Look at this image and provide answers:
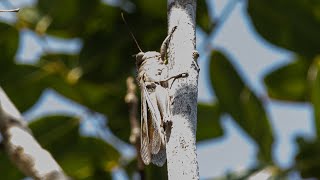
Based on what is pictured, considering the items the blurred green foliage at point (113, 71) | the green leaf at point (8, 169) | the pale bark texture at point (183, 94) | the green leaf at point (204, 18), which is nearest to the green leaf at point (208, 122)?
the blurred green foliage at point (113, 71)

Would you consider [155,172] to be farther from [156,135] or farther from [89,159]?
[89,159]

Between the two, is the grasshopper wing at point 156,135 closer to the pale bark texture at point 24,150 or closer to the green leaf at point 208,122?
the pale bark texture at point 24,150

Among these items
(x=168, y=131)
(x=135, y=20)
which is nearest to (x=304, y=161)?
(x=135, y=20)

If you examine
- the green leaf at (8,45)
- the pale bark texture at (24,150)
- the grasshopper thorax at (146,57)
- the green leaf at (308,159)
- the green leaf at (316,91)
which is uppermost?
the green leaf at (8,45)

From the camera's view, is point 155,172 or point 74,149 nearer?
point 155,172

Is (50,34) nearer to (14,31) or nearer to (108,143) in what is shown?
(14,31)

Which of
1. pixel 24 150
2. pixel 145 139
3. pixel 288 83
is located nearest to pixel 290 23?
pixel 288 83
